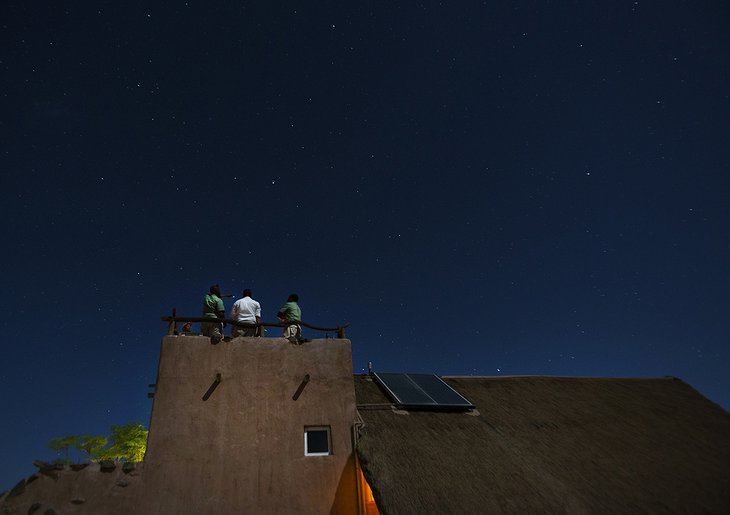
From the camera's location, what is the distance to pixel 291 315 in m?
11.0

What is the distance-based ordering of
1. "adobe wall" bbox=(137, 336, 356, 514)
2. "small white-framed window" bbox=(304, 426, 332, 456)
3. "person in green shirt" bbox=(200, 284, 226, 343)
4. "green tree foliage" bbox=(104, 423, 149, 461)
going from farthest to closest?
1. "green tree foliage" bbox=(104, 423, 149, 461)
2. "person in green shirt" bbox=(200, 284, 226, 343)
3. "small white-framed window" bbox=(304, 426, 332, 456)
4. "adobe wall" bbox=(137, 336, 356, 514)

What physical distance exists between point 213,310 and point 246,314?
0.88 metres

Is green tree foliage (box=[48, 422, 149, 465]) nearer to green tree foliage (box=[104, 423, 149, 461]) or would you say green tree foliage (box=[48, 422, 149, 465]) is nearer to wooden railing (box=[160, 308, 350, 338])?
green tree foliage (box=[104, 423, 149, 461])

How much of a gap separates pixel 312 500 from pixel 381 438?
190cm

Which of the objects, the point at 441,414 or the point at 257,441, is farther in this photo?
the point at 441,414

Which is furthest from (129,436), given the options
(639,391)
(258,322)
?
(639,391)

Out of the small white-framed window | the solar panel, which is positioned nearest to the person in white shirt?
the small white-framed window

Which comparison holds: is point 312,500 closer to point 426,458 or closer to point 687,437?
point 426,458

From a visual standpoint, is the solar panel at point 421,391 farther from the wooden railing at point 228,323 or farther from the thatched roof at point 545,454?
the wooden railing at point 228,323

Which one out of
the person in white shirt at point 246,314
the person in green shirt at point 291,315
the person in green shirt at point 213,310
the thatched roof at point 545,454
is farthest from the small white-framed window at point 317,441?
the person in green shirt at point 213,310

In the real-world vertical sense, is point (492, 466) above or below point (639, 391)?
below

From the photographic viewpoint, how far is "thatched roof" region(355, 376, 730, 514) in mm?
7902

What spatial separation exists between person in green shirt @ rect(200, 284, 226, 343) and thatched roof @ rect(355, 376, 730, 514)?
4174 millimetres

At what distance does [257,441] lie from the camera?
342 inches
